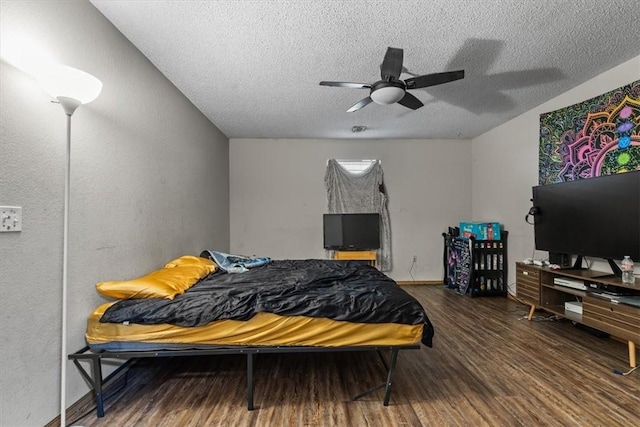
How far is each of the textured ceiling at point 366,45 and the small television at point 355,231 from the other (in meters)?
1.83

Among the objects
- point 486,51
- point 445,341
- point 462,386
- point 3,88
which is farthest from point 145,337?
point 486,51

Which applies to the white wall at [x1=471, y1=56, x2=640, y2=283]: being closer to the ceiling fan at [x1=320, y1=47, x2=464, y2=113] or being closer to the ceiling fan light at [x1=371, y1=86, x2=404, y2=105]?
the ceiling fan at [x1=320, y1=47, x2=464, y2=113]

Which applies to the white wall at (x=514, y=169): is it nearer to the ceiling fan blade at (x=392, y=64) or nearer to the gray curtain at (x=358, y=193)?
the gray curtain at (x=358, y=193)

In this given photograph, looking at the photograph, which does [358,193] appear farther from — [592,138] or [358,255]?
[592,138]

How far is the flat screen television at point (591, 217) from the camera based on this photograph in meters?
2.36

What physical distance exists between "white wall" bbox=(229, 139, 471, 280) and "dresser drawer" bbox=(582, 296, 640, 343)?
2540 mm

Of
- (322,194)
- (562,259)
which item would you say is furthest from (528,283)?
(322,194)

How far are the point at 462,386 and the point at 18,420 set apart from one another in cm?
254

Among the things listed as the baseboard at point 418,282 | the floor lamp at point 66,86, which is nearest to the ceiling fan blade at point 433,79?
the floor lamp at point 66,86

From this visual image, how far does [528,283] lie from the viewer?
125 inches

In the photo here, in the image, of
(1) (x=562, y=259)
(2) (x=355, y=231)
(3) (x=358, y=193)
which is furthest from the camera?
(3) (x=358, y=193)

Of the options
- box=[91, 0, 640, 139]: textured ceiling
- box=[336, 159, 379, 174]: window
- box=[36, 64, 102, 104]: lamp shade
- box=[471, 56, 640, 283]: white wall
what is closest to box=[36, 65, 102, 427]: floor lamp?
box=[36, 64, 102, 104]: lamp shade

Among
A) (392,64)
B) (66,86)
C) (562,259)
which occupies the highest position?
(392,64)

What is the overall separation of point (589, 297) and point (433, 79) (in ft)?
7.63
